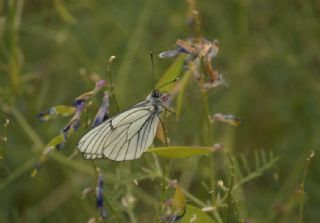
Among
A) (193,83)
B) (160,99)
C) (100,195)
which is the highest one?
(160,99)

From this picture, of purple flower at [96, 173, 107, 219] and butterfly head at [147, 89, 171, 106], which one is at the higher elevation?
butterfly head at [147, 89, 171, 106]

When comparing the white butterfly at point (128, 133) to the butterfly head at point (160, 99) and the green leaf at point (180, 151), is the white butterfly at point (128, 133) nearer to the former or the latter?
the butterfly head at point (160, 99)

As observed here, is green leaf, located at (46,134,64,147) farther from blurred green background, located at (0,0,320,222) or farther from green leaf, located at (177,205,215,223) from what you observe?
blurred green background, located at (0,0,320,222)

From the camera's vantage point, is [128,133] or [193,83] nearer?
[128,133]

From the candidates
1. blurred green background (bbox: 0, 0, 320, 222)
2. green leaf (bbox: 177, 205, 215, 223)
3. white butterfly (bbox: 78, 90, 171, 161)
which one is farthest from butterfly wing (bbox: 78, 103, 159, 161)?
blurred green background (bbox: 0, 0, 320, 222)

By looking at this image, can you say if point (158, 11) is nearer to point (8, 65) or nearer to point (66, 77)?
point (66, 77)

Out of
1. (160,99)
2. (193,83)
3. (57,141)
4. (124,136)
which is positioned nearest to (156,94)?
(160,99)

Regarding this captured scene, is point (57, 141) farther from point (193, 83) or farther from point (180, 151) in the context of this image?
point (193, 83)
